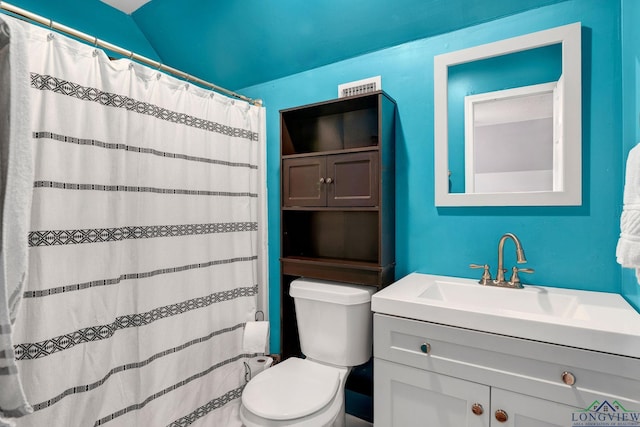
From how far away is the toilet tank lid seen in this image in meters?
1.57

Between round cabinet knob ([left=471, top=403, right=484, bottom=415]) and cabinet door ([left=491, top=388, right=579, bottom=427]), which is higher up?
cabinet door ([left=491, top=388, right=579, bottom=427])

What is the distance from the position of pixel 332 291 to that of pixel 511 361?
31.6 inches

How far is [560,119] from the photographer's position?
1384 mm

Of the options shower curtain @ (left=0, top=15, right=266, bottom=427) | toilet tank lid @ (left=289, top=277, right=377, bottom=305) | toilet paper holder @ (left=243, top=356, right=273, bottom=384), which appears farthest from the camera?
toilet paper holder @ (left=243, top=356, right=273, bottom=384)

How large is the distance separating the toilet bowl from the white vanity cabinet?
0.22 metres

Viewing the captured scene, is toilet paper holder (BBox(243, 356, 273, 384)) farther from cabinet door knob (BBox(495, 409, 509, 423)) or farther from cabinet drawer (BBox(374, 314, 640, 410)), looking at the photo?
cabinet door knob (BBox(495, 409, 509, 423))

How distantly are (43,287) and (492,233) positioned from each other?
1.88 m

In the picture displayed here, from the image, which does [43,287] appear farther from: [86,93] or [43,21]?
[43,21]

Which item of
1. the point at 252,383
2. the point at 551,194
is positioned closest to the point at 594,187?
the point at 551,194

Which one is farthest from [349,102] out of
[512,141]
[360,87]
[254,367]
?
[254,367]

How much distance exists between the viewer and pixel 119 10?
6.81 feet

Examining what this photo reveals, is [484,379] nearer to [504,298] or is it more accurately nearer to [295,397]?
[504,298]

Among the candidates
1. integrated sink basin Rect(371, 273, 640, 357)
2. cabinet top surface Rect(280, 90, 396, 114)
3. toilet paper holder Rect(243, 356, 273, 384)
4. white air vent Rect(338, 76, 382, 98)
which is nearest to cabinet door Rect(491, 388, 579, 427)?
integrated sink basin Rect(371, 273, 640, 357)

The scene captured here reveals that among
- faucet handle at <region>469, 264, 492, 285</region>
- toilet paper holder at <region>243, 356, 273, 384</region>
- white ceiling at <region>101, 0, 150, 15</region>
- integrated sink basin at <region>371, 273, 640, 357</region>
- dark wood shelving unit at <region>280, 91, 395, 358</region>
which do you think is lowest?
toilet paper holder at <region>243, 356, 273, 384</region>
